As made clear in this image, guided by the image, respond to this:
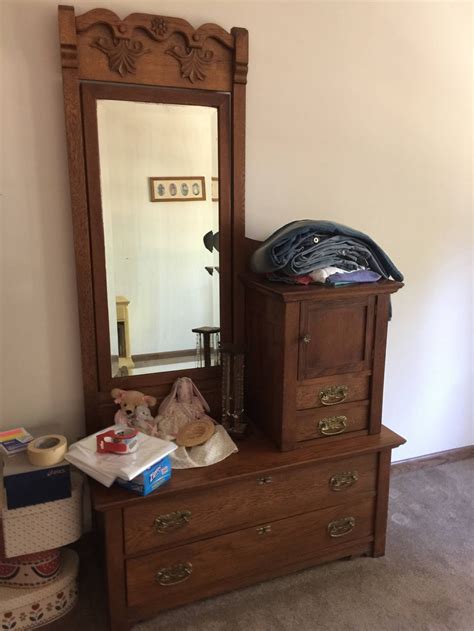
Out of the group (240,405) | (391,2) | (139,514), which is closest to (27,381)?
(139,514)

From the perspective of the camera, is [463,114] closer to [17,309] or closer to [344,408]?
[344,408]

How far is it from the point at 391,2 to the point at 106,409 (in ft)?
5.86

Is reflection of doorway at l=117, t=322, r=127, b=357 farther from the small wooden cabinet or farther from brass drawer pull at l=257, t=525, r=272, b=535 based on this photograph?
brass drawer pull at l=257, t=525, r=272, b=535

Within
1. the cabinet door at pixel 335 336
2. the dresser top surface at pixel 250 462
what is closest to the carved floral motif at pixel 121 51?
the cabinet door at pixel 335 336

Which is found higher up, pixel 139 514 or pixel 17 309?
pixel 17 309

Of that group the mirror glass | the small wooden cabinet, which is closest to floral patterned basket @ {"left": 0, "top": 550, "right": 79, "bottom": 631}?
the mirror glass

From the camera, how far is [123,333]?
5.77 ft

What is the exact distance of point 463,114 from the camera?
2156mm

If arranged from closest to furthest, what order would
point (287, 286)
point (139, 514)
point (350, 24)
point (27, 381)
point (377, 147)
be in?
1. point (139, 514)
2. point (287, 286)
3. point (27, 381)
4. point (350, 24)
5. point (377, 147)

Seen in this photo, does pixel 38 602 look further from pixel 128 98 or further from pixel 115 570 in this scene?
pixel 128 98

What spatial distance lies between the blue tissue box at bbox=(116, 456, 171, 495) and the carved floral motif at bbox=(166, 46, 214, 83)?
119 centimetres

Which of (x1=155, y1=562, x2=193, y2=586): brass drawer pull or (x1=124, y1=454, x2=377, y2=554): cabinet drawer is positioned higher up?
(x1=124, y1=454, x2=377, y2=554): cabinet drawer

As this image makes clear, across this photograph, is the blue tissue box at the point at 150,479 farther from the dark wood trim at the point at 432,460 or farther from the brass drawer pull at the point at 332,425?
the dark wood trim at the point at 432,460

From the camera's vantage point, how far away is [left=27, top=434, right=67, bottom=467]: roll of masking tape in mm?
1479
